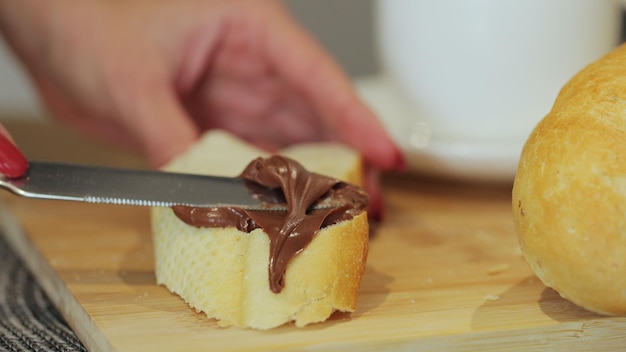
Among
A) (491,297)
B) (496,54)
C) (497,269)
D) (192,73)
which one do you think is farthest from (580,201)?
(192,73)

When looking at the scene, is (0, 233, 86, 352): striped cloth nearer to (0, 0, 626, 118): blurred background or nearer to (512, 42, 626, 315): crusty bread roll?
(512, 42, 626, 315): crusty bread roll

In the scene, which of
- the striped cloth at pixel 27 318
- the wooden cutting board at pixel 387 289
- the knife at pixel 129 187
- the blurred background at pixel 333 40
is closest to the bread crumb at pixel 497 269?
the wooden cutting board at pixel 387 289

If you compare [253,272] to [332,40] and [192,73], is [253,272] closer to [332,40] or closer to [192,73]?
[192,73]

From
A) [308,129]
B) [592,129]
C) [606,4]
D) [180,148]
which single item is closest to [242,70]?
[308,129]

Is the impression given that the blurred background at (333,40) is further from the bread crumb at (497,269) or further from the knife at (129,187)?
the bread crumb at (497,269)

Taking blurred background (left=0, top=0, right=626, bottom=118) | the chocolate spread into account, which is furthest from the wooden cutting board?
blurred background (left=0, top=0, right=626, bottom=118)

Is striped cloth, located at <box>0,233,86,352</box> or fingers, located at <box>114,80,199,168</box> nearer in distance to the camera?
striped cloth, located at <box>0,233,86,352</box>

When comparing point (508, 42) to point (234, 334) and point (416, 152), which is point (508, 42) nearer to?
point (416, 152)
